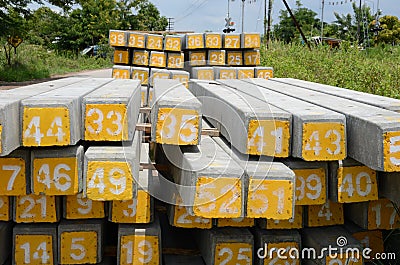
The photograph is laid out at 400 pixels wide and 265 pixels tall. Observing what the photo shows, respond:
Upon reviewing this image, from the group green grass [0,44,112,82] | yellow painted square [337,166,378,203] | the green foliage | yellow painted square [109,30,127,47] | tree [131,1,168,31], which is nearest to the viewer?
yellow painted square [337,166,378,203]

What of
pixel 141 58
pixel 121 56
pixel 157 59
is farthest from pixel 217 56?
pixel 121 56

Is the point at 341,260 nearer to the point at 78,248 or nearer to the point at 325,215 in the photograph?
the point at 325,215

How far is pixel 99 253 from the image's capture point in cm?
322

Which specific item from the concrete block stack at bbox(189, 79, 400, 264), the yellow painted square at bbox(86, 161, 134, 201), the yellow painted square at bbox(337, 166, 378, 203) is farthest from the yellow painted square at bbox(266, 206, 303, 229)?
the yellow painted square at bbox(86, 161, 134, 201)

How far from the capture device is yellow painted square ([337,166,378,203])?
115 inches

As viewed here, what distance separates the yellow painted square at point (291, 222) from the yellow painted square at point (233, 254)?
0.67ft

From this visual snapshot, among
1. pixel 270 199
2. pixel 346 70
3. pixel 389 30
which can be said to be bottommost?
pixel 270 199

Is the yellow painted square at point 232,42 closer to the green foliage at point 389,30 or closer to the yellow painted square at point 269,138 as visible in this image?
the yellow painted square at point 269,138

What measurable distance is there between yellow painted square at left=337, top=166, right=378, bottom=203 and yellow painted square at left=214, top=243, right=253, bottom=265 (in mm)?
682

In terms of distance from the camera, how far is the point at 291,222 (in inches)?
127

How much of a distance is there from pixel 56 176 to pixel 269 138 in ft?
4.08

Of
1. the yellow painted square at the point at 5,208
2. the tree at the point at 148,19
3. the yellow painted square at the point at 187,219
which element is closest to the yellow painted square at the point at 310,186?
the yellow painted square at the point at 187,219

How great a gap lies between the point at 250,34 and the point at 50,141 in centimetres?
757

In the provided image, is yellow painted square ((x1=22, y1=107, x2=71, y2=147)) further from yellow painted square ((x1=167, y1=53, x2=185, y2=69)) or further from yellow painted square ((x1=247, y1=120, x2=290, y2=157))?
yellow painted square ((x1=167, y1=53, x2=185, y2=69))
